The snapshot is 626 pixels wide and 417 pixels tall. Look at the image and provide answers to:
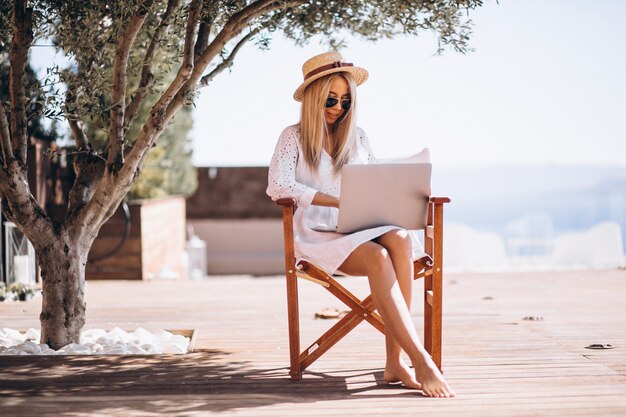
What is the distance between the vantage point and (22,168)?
377cm

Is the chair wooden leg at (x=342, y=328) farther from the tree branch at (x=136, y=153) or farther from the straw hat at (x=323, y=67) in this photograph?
the tree branch at (x=136, y=153)

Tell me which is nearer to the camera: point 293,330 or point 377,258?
point 377,258

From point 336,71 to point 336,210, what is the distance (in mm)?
576

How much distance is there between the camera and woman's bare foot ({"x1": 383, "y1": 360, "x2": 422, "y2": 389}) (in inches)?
114

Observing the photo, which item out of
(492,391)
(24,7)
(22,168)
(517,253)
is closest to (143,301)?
(22,168)

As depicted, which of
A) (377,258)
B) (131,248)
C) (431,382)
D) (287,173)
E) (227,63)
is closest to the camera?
(431,382)

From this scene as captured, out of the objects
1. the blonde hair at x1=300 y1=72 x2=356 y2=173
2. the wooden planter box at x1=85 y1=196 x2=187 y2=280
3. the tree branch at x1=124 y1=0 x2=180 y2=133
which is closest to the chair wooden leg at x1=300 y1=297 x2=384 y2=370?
the blonde hair at x1=300 y1=72 x2=356 y2=173

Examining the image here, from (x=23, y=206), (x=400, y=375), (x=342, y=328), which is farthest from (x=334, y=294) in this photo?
(x=23, y=206)

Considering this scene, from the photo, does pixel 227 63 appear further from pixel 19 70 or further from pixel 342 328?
pixel 342 328

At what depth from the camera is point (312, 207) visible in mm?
3281

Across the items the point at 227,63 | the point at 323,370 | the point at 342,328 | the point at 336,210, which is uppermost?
the point at 227,63

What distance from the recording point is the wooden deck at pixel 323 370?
2660mm

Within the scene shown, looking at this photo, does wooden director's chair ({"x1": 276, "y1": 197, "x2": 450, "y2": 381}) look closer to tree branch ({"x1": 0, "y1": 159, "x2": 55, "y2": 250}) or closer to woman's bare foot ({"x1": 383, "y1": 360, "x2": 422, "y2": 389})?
woman's bare foot ({"x1": 383, "y1": 360, "x2": 422, "y2": 389})

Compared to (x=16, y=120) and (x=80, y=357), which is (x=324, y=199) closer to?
(x=80, y=357)
